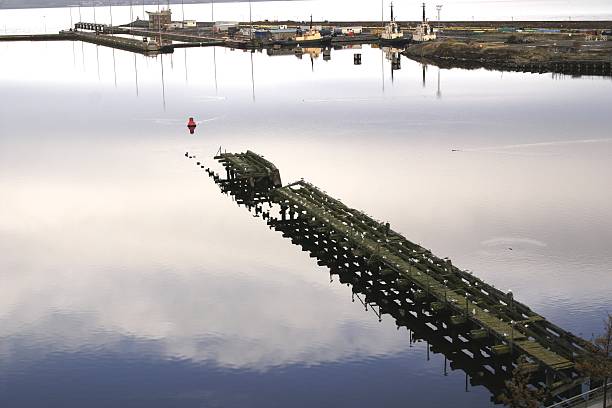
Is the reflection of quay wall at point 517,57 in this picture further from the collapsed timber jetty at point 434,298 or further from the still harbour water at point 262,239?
the collapsed timber jetty at point 434,298

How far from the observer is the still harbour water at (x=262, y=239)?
36.8 metres

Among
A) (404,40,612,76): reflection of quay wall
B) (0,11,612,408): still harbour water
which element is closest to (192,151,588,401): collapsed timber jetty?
(0,11,612,408): still harbour water

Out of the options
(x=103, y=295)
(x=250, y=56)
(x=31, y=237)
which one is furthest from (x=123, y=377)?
(x=250, y=56)

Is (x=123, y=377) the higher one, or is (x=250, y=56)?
(x=250, y=56)

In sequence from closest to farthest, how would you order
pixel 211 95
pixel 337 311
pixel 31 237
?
pixel 337 311, pixel 31 237, pixel 211 95

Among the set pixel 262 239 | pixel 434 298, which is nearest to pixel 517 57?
pixel 262 239

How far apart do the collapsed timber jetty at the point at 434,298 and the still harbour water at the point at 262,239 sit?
45.1 inches

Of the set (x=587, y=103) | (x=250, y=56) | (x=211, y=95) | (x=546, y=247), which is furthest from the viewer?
(x=250, y=56)

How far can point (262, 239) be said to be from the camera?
54.5 meters

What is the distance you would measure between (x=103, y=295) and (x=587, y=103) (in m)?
74.5

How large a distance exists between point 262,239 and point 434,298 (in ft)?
55.0

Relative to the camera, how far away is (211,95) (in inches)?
4860

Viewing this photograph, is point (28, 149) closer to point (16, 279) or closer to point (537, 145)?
point (16, 279)

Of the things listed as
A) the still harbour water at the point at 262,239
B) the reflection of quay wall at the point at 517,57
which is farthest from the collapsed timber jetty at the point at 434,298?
the reflection of quay wall at the point at 517,57
